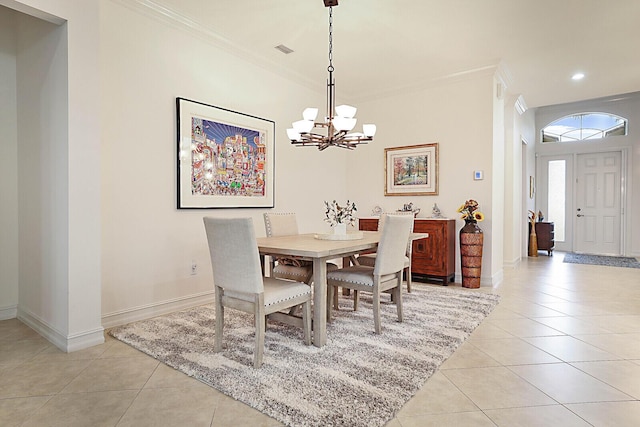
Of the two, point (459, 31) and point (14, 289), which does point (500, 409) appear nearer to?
point (459, 31)

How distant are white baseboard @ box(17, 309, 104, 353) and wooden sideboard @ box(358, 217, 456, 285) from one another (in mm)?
3553

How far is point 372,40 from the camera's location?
149 inches

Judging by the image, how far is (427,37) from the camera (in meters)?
3.70

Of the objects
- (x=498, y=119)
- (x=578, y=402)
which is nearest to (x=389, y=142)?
A: (x=498, y=119)

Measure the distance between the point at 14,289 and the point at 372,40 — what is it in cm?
411

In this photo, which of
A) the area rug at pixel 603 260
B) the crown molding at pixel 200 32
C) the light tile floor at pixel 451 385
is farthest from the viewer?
the area rug at pixel 603 260

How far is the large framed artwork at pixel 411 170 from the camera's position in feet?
16.3

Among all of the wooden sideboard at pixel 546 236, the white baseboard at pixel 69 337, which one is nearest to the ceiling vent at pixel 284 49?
the white baseboard at pixel 69 337

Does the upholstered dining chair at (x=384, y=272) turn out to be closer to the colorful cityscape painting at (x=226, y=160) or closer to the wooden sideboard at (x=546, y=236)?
the colorful cityscape painting at (x=226, y=160)

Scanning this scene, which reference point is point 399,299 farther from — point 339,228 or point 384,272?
point 339,228

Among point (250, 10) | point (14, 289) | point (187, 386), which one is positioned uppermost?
point (250, 10)

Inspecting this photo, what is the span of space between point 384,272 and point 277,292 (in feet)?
2.94

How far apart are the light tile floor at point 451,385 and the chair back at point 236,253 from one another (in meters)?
0.61

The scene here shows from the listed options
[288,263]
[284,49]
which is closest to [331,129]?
[288,263]
